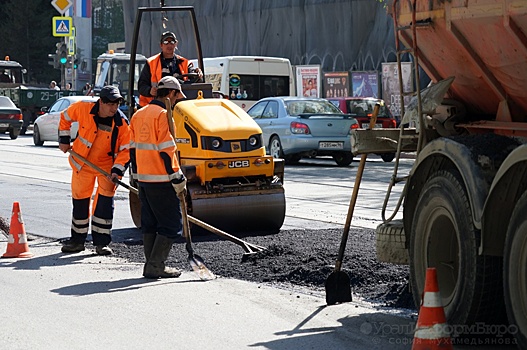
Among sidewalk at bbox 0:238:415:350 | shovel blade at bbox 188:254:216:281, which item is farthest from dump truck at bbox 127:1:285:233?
sidewalk at bbox 0:238:415:350

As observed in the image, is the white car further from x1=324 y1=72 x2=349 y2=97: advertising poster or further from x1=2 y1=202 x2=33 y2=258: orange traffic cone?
x1=2 y1=202 x2=33 y2=258: orange traffic cone

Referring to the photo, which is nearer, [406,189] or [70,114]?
[406,189]

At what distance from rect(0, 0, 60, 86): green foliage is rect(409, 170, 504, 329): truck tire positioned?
6046 cm

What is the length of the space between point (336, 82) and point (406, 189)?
28.8 metres

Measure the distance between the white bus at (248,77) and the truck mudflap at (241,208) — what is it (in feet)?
57.3

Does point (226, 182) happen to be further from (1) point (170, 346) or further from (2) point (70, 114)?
(1) point (170, 346)

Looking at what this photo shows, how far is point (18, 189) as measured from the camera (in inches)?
677

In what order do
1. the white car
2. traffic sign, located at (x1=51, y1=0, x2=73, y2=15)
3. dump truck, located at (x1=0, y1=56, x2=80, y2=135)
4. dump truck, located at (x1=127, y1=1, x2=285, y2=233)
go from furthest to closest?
traffic sign, located at (x1=51, y1=0, x2=73, y2=15), dump truck, located at (x1=0, y1=56, x2=80, y2=135), the white car, dump truck, located at (x1=127, y1=1, x2=285, y2=233)

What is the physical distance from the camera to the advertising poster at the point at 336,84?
116 ft

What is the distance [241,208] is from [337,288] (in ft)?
11.9

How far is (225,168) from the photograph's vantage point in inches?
444

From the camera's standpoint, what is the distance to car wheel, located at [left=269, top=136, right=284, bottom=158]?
23.1 metres

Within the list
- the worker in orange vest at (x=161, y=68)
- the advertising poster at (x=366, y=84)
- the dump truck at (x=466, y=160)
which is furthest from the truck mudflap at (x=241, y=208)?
the advertising poster at (x=366, y=84)

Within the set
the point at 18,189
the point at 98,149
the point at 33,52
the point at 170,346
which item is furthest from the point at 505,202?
the point at 33,52
